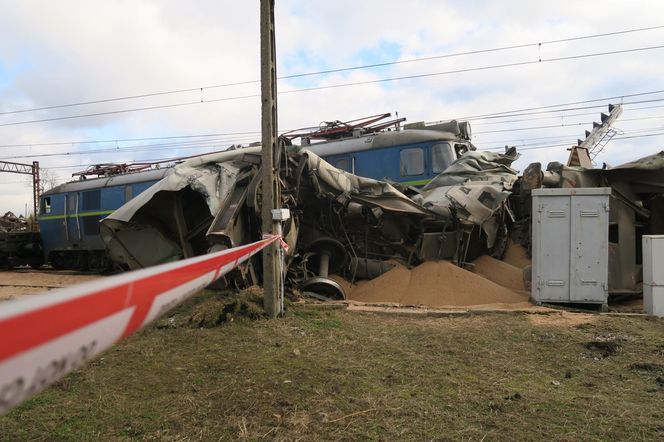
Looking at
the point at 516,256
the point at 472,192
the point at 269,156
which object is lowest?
the point at 516,256

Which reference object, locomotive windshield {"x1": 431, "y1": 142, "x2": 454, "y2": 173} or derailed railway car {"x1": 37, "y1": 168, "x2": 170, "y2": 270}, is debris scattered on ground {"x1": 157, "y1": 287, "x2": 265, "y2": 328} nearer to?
locomotive windshield {"x1": 431, "y1": 142, "x2": 454, "y2": 173}

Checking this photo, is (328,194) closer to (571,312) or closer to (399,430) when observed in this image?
(571,312)

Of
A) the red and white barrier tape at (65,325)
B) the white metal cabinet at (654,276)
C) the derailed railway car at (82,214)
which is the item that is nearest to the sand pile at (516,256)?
the white metal cabinet at (654,276)

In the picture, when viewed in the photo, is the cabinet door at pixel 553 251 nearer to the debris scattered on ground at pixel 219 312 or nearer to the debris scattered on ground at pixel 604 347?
the debris scattered on ground at pixel 604 347

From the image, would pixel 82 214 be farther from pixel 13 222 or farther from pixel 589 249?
pixel 589 249

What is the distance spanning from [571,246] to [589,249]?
0.81 feet

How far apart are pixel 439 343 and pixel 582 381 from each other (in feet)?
4.87

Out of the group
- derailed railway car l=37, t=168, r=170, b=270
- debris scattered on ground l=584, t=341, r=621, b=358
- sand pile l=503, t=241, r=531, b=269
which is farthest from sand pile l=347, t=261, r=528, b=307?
derailed railway car l=37, t=168, r=170, b=270

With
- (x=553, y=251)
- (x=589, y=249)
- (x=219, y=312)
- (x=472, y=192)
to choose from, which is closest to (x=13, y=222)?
(x=219, y=312)

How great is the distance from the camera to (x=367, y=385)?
13.4 ft

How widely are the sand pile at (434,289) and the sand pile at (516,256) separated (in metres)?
2.06

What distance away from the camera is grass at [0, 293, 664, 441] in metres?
3.34

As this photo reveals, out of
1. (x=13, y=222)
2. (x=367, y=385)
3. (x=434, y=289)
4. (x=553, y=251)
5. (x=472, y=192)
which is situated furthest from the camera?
(x=13, y=222)

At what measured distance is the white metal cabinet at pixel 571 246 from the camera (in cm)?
708
